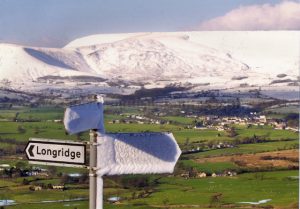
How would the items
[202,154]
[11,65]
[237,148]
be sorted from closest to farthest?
[202,154] → [237,148] → [11,65]

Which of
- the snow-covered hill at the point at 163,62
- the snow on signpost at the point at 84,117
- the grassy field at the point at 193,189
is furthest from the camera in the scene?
the snow-covered hill at the point at 163,62

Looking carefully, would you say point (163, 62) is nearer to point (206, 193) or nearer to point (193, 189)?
point (193, 189)

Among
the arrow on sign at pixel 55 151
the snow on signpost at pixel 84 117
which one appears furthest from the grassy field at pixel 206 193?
the snow on signpost at pixel 84 117

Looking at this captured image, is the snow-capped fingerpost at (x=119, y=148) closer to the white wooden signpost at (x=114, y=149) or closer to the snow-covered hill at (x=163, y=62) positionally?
the white wooden signpost at (x=114, y=149)

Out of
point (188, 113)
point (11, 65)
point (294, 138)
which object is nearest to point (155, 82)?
point (11, 65)

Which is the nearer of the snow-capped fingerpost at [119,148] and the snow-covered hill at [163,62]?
the snow-capped fingerpost at [119,148]

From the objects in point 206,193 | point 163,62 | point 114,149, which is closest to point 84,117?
point 114,149

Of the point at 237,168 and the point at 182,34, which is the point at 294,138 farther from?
the point at 182,34

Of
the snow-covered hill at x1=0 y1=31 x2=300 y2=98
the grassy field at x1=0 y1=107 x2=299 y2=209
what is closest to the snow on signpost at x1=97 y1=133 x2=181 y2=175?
the grassy field at x1=0 y1=107 x2=299 y2=209
